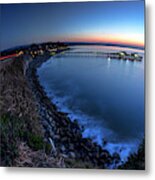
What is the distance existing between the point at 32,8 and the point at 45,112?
448 mm

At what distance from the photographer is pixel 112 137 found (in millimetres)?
1550

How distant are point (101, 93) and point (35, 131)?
0.32 meters

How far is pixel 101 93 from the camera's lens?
157 centimetres

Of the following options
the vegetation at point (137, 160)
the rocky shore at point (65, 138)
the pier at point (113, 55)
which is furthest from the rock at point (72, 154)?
the pier at point (113, 55)

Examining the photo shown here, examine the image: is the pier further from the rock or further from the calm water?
the rock

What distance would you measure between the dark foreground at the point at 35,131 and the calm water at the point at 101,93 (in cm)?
4

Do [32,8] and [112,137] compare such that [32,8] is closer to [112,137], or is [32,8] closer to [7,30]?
[7,30]

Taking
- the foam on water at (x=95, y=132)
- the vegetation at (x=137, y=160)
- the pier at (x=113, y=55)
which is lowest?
the vegetation at (x=137, y=160)

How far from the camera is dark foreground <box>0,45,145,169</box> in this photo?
5.14 feet

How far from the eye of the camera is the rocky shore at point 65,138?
156 cm

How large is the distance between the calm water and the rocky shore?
26 millimetres

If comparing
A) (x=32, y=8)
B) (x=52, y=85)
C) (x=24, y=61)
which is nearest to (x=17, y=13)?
(x=32, y=8)

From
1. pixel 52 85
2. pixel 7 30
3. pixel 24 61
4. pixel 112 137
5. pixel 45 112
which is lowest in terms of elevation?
pixel 112 137

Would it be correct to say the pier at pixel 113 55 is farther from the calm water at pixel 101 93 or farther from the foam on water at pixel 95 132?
the foam on water at pixel 95 132
